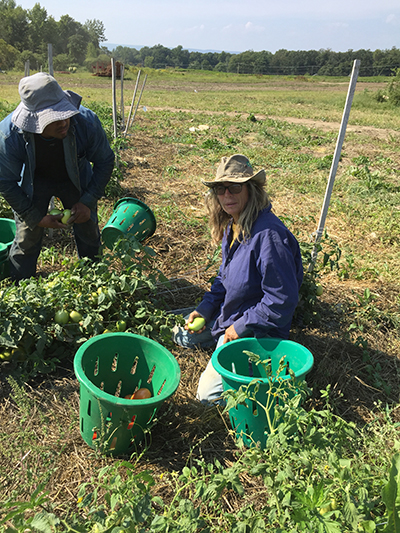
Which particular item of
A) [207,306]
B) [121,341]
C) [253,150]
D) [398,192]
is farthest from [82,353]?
[253,150]

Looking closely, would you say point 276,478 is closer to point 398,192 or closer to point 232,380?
point 232,380

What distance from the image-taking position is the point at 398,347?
319 cm

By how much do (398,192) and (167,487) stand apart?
6160 mm

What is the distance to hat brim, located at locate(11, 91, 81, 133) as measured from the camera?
2.74 m

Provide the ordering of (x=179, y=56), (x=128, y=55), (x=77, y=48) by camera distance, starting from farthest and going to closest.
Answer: (x=128, y=55) → (x=179, y=56) → (x=77, y=48)

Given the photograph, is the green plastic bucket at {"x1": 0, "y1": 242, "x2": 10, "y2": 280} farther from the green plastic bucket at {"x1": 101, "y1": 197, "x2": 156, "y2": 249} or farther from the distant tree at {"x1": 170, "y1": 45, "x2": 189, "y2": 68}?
the distant tree at {"x1": 170, "y1": 45, "x2": 189, "y2": 68}

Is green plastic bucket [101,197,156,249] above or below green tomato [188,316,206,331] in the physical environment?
above

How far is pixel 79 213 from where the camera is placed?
346cm

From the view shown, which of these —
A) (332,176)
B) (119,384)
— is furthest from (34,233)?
(332,176)

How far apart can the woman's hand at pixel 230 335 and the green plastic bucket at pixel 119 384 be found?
447 mm

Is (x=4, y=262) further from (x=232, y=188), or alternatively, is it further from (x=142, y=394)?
(x=232, y=188)

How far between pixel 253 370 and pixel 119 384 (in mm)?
842

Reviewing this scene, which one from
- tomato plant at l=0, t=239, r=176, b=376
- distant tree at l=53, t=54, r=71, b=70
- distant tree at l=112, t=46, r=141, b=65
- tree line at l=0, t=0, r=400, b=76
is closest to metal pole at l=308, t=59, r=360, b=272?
tomato plant at l=0, t=239, r=176, b=376

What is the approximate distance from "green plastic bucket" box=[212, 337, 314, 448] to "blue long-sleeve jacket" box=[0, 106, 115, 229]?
1.91 m
